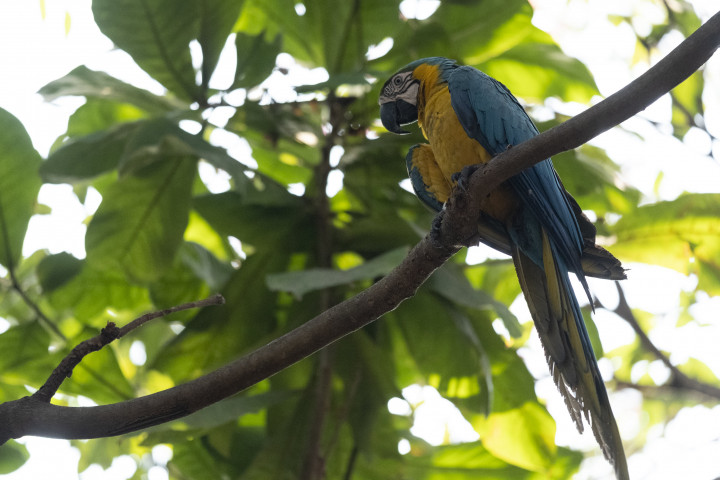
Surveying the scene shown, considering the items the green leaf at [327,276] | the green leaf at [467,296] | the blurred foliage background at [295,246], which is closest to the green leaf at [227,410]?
the blurred foliage background at [295,246]

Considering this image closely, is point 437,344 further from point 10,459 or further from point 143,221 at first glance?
point 10,459

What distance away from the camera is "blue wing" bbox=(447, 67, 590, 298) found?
108 centimetres

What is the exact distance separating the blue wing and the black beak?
0.49 feet

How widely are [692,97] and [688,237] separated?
42 centimetres

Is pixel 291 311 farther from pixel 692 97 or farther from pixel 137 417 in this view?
pixel 692 97

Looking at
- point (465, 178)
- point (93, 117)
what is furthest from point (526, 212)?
point (93, 117)

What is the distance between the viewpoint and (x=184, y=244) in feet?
5.02

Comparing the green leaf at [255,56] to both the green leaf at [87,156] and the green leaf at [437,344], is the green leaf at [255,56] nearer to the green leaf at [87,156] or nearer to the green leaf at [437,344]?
the green leaf at [87,156]

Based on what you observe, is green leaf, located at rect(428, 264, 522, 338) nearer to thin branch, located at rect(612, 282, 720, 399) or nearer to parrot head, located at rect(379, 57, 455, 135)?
parrot head, located at rect(379, 57, 455, 135)

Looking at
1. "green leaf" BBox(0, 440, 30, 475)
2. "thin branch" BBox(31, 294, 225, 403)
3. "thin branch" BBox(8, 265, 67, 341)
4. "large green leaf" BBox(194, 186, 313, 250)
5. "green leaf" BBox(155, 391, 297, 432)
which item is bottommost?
"thin branch" BBox(31, 294, 225, 403)

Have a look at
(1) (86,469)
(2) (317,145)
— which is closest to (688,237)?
(2) (317,145)

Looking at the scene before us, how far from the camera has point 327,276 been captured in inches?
43.1

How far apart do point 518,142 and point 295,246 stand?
53 cm

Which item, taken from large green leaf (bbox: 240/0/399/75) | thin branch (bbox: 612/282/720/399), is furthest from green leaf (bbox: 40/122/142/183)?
thin branch (bbox: 612/282/720/399)
